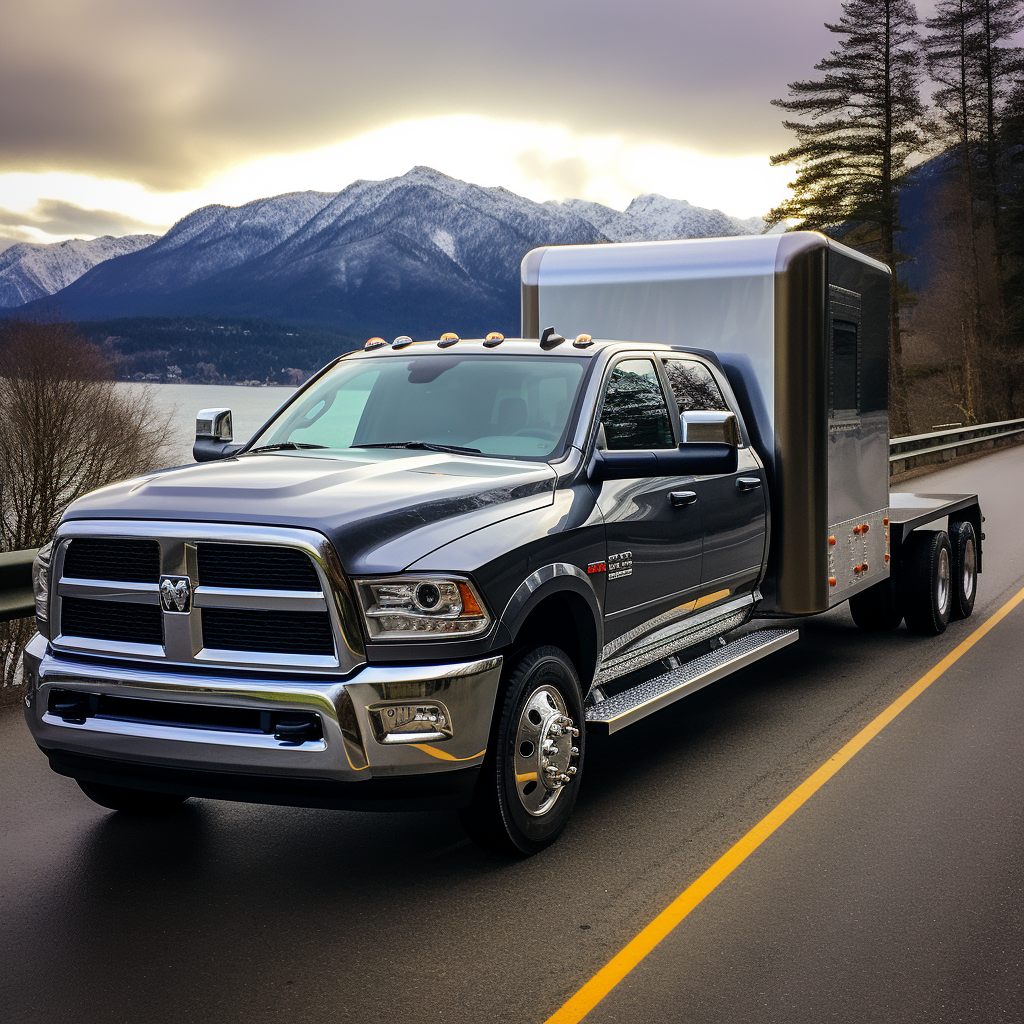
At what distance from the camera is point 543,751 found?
15.9ft

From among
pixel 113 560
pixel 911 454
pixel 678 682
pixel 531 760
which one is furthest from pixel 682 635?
pixel 911 454

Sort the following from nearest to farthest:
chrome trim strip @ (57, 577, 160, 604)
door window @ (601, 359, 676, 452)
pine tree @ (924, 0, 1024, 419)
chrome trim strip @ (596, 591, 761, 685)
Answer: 1. chrome trim strip @ (57, 577, 160, 604)
2. chrome trim strip @ (596, 591, 761, 685)
3. door window @ (601, 359, 676, 452)
4. pine tree @ (924, 0, 1024, 419)

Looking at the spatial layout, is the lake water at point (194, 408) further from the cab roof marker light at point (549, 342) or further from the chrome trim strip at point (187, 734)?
the chrome trim strip at point (187, 734)

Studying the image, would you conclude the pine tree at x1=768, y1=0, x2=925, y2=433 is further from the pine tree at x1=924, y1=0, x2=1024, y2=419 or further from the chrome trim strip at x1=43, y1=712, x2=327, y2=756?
the chrome trim strip at x1=43, y1=712, x2=327, y2=756

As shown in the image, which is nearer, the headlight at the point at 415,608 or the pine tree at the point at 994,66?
the headlight at the point at 415,608

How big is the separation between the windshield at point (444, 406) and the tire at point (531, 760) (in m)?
1.11

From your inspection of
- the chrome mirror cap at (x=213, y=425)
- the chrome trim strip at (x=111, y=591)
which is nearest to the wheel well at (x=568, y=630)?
the chrome trim strip at (x=111, y=591)

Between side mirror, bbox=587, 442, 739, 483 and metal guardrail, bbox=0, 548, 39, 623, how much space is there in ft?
13.3

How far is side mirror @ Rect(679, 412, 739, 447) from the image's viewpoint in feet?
17.8

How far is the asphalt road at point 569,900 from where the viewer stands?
370 centimetres

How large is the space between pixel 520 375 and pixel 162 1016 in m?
3.39

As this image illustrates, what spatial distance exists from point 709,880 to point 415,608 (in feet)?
5.19

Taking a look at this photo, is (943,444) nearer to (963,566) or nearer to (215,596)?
(963,566)

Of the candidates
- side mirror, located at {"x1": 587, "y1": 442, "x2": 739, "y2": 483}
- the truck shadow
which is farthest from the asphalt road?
side mirror, located at {"x1": 587, "y1": 442, "x2": 739, "y2": 483}
